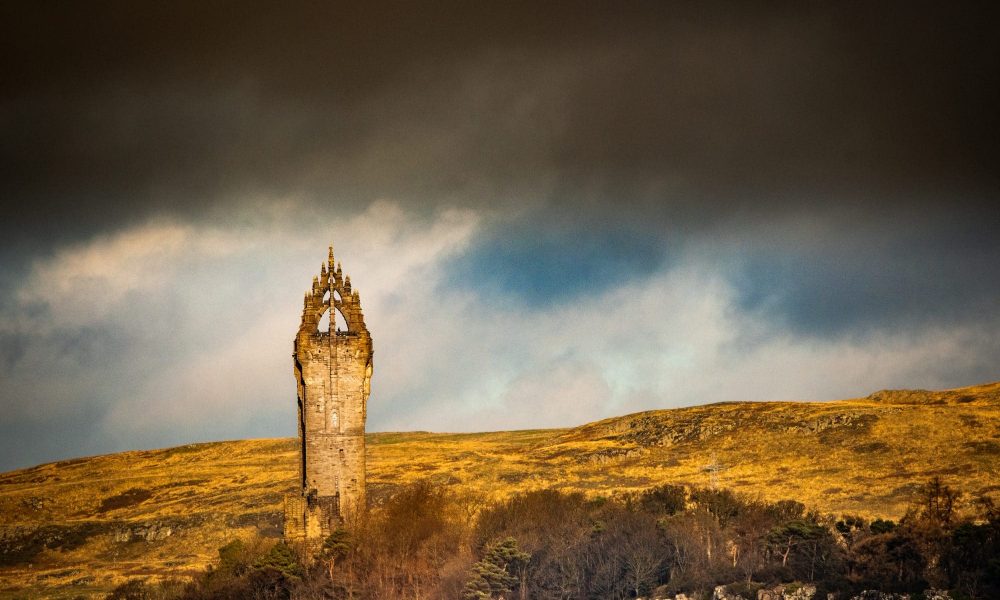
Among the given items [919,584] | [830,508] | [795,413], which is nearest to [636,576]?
[919,584]

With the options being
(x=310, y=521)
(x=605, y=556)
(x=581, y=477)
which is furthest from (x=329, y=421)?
(x=581, y=477)

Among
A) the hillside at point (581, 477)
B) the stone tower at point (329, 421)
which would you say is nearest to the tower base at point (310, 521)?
the stone tower at point (329, 421)

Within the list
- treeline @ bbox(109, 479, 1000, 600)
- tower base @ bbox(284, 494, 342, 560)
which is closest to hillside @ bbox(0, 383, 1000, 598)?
treeline @ bbox(109, 479, 1000, 600)

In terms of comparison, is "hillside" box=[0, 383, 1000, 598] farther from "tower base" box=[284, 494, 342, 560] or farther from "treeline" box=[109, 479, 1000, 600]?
"tower base" box=[284, 494, 342, 560]

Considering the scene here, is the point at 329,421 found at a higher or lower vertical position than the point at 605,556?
higher

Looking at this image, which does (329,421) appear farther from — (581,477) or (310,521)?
(581,477)

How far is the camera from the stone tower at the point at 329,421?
337 ft

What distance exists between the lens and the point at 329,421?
104 meters

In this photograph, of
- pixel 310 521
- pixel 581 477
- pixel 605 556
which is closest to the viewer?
pixel 310 521

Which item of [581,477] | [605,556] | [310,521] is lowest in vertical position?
[605,556]

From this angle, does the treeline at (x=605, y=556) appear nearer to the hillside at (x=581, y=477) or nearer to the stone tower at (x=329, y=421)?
the stone tower at (x=329, y=421)

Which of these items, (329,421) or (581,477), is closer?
(329,421)

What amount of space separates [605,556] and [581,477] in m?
56.8

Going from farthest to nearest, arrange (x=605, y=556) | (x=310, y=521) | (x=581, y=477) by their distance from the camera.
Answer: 1. (x=581, y=477)
2. (x=605, y=556)
3. (x=310, y=521)
